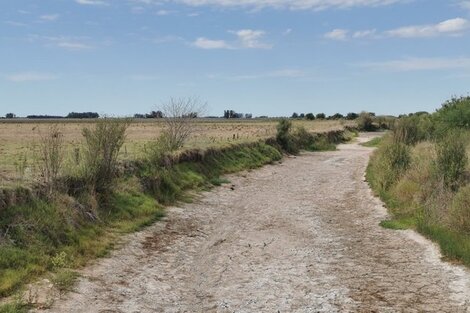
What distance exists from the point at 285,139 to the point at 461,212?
30894 mm

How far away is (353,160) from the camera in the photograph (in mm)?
39875

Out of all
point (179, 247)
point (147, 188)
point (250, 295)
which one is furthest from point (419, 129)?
point (250, 295)

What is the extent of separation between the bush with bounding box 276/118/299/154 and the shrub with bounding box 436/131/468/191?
2555cm

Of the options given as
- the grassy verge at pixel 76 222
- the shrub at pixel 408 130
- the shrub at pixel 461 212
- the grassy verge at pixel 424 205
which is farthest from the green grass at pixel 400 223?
the shrub at pixel 408 130

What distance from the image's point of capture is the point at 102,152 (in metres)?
17.5

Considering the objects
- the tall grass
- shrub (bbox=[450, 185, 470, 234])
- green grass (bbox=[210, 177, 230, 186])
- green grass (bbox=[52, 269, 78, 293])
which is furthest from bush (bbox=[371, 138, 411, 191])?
green grass (bbox=[52, 269, 78, 293])

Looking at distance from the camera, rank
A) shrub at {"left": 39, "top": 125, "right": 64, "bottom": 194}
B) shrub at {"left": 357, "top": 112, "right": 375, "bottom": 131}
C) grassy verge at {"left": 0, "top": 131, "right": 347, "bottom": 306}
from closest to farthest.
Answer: grassy verge at {"left": 0, "top": 131, "right": 347, "bottom": 306} → shrub at {"left": 39, "top": 125, "right": 64, "bottom": 194} → shrub at {"left": 357, "top": 112, "right": 375, "bottom": 131}

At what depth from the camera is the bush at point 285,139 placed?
44.2 metres

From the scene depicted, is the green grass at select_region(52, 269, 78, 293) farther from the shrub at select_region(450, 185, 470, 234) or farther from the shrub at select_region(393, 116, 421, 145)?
the shrub at select_region(393, 116, 421, 145)

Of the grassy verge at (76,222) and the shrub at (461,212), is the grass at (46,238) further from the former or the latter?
the shrub at (461,212)

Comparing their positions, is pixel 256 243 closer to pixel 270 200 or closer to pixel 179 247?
pixel 179 247

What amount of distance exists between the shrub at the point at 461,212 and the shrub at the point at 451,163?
9.51ft

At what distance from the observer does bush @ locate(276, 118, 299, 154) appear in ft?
145

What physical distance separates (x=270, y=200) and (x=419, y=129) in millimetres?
21010
